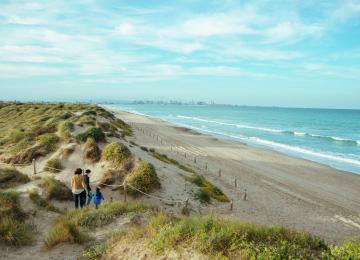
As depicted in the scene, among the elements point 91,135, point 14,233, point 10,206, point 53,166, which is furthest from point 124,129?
point 14,233

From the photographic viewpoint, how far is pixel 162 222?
8609mm

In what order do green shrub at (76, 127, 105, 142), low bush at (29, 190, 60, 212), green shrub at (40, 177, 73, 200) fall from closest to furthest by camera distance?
low bush at (29, 190, 60, 212) → green shrub at (40, 177, 73, 200) → green shrub at (76, 127, 105, 142)

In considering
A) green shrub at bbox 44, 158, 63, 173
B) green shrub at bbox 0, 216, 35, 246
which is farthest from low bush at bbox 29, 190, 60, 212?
green shrub at bbox 44, 158, 63, 173

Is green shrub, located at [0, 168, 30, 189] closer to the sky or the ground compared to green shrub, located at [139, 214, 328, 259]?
closer to the ground

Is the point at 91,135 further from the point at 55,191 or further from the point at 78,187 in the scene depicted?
the point at 78,187

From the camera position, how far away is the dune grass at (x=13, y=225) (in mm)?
9109

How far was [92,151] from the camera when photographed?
2161cm

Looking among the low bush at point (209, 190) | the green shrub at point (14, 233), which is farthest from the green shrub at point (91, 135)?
the green shrub at point (14, 233)

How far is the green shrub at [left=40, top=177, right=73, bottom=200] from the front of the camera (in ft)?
48.2

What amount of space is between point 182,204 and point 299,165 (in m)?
21.9

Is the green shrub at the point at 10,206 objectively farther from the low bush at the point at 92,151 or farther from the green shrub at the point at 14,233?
the low bush at the point at 92,151

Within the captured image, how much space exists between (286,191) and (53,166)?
15043 millimetres

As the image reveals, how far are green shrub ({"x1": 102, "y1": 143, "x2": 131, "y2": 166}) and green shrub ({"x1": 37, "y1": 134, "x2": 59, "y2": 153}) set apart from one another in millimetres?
4568

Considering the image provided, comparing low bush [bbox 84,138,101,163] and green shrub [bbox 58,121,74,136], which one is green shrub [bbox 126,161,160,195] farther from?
green shrub [bbox 58,121,74,136]
